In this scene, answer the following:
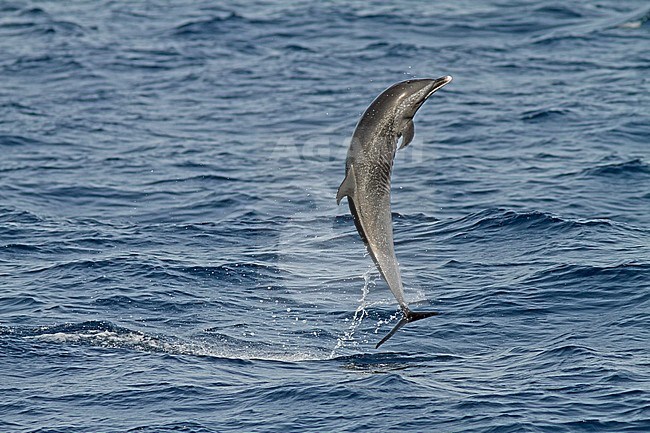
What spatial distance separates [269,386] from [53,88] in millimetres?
20459

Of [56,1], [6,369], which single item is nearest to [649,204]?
[6,369]

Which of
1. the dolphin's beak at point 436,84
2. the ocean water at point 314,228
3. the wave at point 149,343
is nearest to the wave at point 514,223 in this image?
the ocean water at point 314,228

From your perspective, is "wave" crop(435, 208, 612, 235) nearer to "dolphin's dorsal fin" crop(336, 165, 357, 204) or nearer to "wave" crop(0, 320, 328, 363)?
"wave" crop(0, 320, 328, 363)

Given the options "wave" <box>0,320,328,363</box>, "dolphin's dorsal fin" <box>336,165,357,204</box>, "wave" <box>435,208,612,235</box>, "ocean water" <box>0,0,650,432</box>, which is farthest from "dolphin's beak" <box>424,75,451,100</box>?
"wave" <box>435,208,612,235</box>

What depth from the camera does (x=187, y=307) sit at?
17734mm

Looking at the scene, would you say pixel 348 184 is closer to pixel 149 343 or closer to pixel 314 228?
pixel 149 343

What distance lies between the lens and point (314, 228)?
2188 centimetres

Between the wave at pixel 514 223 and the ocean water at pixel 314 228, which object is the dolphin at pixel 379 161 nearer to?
the ocean water at pixel 314 228

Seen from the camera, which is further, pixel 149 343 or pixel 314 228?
pixel 314 228

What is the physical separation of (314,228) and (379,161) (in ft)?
→ 33.1

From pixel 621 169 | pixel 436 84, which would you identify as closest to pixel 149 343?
pixel 436 84

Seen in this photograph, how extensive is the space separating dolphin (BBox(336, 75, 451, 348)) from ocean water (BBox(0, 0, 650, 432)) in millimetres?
2254

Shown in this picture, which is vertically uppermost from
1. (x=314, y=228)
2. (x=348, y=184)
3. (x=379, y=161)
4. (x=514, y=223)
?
(x=379, y=161)

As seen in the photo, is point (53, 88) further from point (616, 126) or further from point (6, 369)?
point (6, 369)
